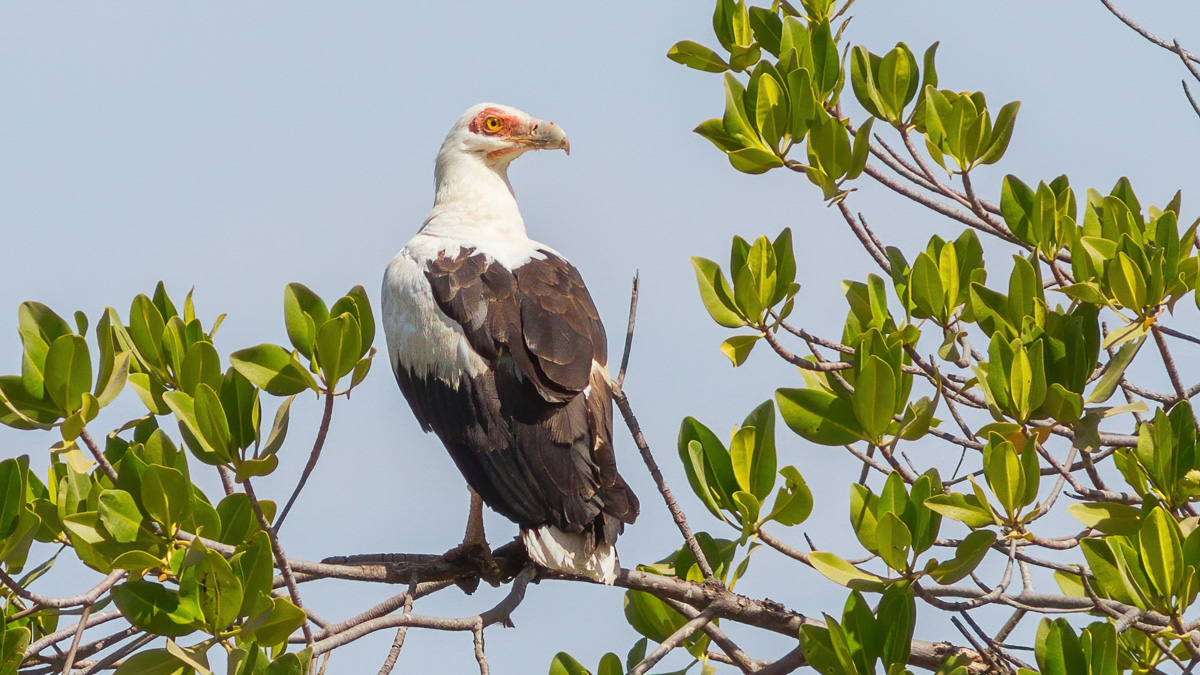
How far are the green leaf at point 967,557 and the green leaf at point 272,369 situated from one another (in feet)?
5.21

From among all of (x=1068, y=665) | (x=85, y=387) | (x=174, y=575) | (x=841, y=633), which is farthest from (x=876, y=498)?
(x=85, y=387)

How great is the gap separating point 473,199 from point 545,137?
1.54ft

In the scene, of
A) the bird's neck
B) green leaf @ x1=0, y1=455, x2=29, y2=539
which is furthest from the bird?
green leaf @ x1=0, y1=455, x2=29, y2=539

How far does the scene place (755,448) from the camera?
3457 mm

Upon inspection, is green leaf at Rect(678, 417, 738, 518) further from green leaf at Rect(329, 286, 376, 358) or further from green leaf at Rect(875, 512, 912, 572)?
green leaf at Rect(329, 286, 376, 358)

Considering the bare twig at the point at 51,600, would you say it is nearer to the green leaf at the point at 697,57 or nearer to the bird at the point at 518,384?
the bird at the point at 518,384

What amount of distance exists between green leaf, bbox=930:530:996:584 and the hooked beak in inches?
131

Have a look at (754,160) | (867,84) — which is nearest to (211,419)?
(754,160)

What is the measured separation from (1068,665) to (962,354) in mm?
1055

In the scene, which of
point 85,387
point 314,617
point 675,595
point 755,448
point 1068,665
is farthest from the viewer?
point 675,595

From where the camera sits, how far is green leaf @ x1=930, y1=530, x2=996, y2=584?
3.04 meters

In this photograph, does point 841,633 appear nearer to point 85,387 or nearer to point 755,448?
point 755,448

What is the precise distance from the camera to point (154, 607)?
289cm

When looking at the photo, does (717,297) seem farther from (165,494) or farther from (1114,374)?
(165,494)
